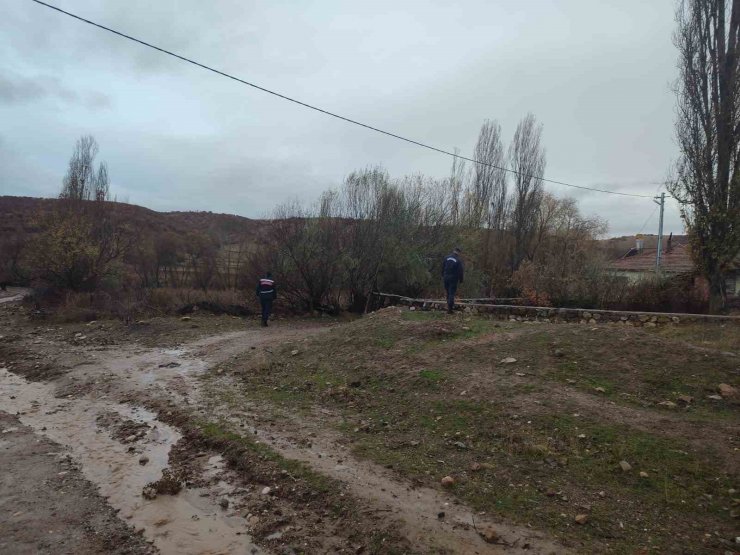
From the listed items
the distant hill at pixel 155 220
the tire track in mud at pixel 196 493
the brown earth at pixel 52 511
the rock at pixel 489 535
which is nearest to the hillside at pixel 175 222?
the distant hill at pixel 155 220

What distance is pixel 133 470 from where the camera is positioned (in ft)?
20.1

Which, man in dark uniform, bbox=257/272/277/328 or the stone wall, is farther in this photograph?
man in dark uniform, bbox=257/272/277/328

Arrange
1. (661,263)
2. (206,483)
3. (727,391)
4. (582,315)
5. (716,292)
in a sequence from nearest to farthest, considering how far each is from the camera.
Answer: (206,483) < (727,391) < (582,315) < (716,292) < (661,263)

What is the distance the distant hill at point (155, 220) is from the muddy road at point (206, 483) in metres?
33.0

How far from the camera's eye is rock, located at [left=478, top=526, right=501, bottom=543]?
13.8 feet

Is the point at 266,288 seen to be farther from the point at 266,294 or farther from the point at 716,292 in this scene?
the point at 716,292

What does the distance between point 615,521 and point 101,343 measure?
1459cm

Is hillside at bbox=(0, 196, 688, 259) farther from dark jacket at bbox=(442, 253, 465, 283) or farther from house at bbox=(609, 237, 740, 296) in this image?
dark jacket at bbox=(442, 253, 465, 283)

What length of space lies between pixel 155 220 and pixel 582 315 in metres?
58.6

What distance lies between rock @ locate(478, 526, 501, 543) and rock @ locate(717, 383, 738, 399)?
4632mm

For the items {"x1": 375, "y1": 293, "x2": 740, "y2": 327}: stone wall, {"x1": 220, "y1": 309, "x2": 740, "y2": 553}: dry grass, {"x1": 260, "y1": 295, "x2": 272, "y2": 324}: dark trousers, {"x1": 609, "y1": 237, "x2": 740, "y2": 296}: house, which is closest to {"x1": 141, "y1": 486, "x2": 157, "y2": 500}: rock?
{"x1": 220, "y1": 309, "x2": 740, "y2": 553}: dry grass

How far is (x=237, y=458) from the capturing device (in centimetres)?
614

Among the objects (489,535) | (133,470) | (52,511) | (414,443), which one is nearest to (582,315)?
(414,443)

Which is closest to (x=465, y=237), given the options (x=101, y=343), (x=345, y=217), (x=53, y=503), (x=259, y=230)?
(x=345, y=217)
